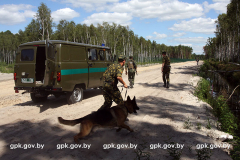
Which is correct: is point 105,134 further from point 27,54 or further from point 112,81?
point 27,54

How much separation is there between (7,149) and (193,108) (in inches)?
240

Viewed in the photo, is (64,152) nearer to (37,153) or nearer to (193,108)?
(37,153)

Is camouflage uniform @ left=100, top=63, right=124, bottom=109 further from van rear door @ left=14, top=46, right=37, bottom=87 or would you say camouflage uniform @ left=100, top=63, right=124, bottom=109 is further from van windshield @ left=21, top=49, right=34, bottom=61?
van windshield @ left=21, top=49, right=34, bottom=61

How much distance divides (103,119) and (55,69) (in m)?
3.22

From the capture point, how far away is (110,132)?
470 cm

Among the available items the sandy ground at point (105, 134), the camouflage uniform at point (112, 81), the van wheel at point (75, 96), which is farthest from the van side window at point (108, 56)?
the camouflage uniform at point (112, 81)

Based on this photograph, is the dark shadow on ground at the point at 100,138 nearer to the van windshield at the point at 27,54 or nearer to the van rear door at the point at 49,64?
the van rear door at the point at 49,64

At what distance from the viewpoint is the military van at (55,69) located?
250 inches

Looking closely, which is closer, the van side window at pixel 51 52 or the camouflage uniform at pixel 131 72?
the van side window at pixel 51 52

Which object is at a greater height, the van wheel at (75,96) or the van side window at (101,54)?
the van side window at (101,54)

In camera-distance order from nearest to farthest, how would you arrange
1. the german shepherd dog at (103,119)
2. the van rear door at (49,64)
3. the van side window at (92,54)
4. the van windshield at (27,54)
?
the german shepherd dog at (103,119) → the van rear door at (49,64) → the van windshield at (27,54) → the van side window at (92,54)

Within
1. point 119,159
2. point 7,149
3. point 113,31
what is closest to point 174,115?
point 119,159

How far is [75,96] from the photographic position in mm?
7492

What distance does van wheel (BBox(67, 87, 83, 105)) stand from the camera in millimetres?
7188
